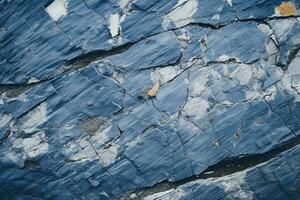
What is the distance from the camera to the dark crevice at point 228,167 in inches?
72.4

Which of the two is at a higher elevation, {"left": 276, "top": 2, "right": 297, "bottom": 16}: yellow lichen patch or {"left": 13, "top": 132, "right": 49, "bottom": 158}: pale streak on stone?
{"left": 13, "top": 132, "right": 49, "bottom": 158}: pale streak on stone

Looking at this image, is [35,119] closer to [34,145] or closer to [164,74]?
[34,145]

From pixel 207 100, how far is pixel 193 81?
0.12m

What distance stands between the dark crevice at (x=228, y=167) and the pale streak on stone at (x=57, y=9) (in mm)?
972

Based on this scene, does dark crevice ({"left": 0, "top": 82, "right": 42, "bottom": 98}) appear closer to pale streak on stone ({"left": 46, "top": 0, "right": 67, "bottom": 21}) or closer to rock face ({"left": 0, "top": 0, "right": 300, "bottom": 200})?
A: rock face ({"left": 0, "top": 0, "right": 300, "bottom": 200})

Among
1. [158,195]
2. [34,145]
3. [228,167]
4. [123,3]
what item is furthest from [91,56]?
[228,167]

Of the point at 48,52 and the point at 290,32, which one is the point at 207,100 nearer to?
the point at 290,32

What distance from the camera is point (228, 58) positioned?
1.83 meters

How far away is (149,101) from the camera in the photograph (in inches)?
71.9

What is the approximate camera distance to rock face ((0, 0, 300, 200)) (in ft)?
5.99

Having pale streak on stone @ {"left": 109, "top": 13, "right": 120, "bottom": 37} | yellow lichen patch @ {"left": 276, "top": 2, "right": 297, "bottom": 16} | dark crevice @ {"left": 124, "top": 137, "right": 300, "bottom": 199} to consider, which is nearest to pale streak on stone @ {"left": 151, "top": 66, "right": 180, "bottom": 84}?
pale streak on stone @ {"left": 109, "top": 13, "right": 120, "bottom": 37}

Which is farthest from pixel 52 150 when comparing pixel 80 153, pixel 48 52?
pixel 48 52

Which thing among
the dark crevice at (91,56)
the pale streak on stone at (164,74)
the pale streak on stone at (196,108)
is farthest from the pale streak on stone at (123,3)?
the pale streak on stone at (196,108)

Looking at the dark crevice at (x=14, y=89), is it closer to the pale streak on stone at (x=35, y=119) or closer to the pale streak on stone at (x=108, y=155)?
the pale streak on stone at (x=35, y=119)
